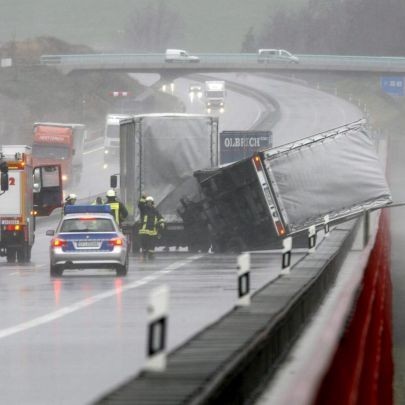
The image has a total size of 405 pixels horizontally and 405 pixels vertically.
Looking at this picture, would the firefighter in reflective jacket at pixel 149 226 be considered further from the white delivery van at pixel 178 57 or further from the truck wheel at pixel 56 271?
the white delivery van at pixel 178 57

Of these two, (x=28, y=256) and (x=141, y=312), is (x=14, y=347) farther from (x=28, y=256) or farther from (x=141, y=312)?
(x=28, y=256)

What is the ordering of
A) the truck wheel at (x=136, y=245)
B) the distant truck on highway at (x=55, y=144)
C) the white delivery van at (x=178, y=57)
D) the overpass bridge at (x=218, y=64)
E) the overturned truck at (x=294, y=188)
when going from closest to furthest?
→ the overturned truck at (x=294, y=188) → the truck wheel at (x=136, y=245) → the distant truck on highway at (x=55, y=144) → the overpass bridge at (x=218, y=64) → the white delivery van at (x=178, y=57)

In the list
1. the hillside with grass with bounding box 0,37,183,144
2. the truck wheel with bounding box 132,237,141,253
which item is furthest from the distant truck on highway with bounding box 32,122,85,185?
the hillside with grass with bounding box 0,37,183,144

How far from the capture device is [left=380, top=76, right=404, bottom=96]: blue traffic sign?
16112cm

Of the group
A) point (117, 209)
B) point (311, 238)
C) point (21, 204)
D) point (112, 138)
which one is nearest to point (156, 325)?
point (311, 238)

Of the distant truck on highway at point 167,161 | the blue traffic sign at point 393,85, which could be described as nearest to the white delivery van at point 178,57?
the blue traffic sign at point 393,85

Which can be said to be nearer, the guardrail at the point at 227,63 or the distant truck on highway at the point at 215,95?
the distant truck on highway at the point at 215,95

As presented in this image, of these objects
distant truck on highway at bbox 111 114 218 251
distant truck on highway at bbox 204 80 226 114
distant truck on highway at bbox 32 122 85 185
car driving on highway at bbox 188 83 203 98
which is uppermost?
car driving on highway at bbox 188 83 203 98

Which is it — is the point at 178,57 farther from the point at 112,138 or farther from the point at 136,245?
the point at 136,245

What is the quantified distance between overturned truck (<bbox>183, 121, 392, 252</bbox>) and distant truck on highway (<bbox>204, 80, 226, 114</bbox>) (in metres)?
123

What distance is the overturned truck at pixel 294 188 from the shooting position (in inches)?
1682

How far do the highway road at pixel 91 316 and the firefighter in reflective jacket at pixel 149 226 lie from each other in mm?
425

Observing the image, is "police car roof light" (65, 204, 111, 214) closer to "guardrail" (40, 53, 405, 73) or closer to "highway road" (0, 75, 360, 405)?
"highway road" (0, 75, 360, 405)

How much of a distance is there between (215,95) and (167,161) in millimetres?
122293
